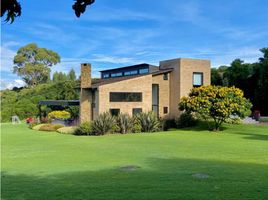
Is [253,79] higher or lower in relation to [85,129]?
higher

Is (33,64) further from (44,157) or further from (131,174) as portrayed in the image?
(131,174)

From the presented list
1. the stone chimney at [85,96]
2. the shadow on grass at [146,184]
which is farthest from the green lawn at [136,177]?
the stone chimney at [85,96]

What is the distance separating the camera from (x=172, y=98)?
37531 millimetres

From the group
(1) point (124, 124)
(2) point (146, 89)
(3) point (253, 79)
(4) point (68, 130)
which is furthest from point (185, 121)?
(3) point (253, 79)

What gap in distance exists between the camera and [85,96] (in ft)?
113

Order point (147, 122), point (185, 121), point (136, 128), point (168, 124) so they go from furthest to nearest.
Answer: point (168, 124) → point (185, 121) → point (147, 122) → point (136, 128)

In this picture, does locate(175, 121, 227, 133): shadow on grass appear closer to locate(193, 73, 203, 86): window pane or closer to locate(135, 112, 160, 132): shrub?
locate(135, 112, 160, 132): shrub

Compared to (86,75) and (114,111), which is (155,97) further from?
(86,75)

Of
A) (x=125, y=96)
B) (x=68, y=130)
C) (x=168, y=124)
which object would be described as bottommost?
(x=68, y=130)

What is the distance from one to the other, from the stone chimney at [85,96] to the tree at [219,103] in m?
9.52

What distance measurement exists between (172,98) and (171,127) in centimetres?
427

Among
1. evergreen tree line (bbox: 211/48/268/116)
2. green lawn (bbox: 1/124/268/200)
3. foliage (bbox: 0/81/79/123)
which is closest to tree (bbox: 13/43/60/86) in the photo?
foliage (bbox: 0/81/79/123)

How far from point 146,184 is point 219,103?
21919 mm

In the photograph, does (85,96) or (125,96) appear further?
(85,96)
